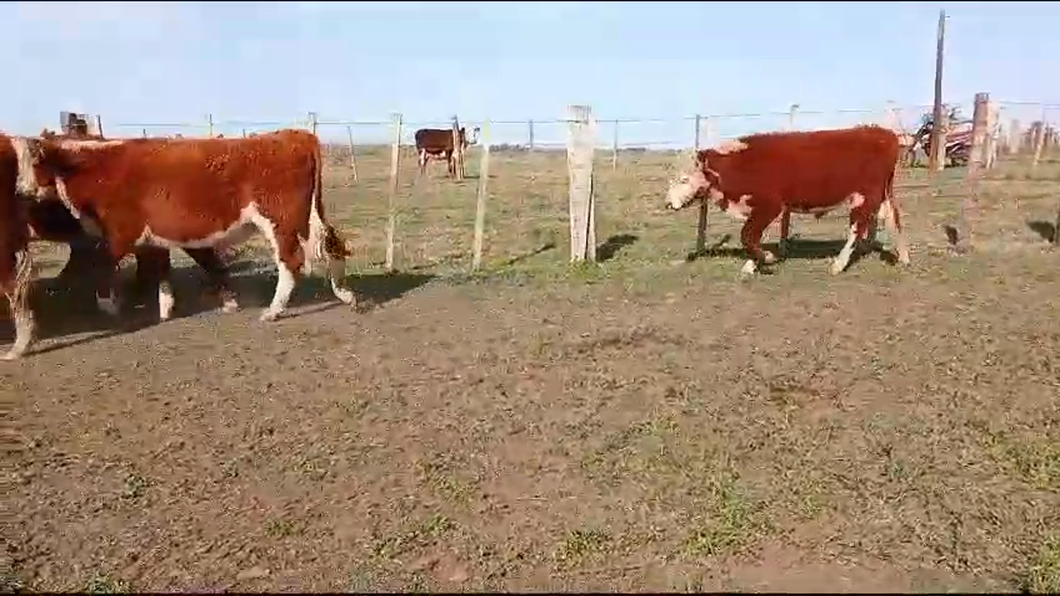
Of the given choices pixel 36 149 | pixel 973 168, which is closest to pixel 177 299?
pixel 36 149

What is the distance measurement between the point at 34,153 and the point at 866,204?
7.64 meters

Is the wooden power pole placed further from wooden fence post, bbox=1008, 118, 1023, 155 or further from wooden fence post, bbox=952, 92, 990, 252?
wooden fence post, bbox=952, 92, 990, 252

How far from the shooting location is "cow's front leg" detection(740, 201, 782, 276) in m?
9.41

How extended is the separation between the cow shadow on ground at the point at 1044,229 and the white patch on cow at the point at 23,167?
10956 millimetres

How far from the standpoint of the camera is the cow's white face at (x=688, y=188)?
9.99m

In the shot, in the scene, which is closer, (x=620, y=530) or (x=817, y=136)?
(x=620, y=530)

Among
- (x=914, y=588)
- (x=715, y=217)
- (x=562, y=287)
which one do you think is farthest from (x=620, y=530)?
(x=715, y=217)

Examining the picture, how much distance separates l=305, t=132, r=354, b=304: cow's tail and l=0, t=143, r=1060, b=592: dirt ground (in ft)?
1.03

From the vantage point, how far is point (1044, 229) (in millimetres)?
12438

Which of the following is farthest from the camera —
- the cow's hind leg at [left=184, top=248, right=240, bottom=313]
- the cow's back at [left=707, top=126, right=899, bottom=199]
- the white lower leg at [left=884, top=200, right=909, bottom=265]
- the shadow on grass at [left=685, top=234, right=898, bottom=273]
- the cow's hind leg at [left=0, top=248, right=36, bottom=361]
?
the shadow on grass at [left=685, top=234, right=898, bottom=273]

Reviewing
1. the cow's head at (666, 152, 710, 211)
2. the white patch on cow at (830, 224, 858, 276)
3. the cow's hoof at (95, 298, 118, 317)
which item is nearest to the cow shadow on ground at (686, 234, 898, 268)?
the white patch on cow at (830, 224, 858, 276)

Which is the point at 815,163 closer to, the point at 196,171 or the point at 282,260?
the point at 282,260

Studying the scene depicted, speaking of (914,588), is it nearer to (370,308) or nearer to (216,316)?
(370,308)

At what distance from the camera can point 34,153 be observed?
7129 millimetres
